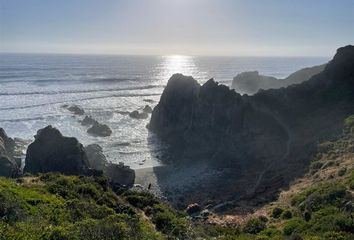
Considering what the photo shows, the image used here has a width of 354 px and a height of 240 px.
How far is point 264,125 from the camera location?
156ft

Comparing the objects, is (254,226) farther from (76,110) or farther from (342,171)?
(76,110)

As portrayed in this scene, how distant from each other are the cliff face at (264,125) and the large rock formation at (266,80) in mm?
31089

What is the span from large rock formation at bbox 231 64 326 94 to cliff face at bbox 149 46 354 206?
102 feet

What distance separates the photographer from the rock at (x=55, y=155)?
37.4 metres

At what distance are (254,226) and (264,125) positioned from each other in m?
23.0

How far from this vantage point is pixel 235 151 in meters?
48.0

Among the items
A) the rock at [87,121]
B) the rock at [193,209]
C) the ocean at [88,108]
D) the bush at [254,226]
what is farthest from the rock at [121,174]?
the rock at [87,121]

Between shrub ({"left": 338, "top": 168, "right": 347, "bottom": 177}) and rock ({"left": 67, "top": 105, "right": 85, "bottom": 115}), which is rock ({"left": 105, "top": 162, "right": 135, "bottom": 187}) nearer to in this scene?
shrub ({"left": 338, "top": 168, "right": 347, "bottom": 177})

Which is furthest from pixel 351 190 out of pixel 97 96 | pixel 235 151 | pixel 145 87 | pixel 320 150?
pixel 145 87

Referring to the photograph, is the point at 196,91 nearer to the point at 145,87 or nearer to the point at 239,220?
the point at 239,220

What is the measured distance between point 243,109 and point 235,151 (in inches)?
204

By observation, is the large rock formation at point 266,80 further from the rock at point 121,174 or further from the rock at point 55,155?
the rock at point 55,155

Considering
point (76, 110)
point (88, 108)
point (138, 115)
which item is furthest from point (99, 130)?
point (88, 108)

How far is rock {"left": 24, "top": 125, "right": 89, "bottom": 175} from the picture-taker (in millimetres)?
37406
